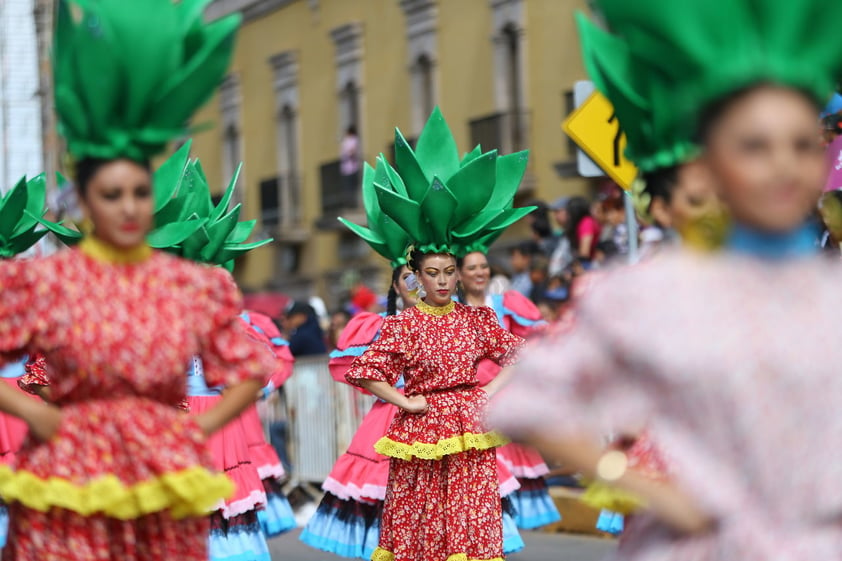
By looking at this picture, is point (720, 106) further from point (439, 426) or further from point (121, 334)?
point (439, 426)

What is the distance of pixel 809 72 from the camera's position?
3.45m

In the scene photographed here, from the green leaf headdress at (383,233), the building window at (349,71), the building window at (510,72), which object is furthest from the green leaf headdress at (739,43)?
the building window at (349,71)

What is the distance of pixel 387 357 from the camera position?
8383mm

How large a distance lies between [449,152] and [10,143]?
3375cm

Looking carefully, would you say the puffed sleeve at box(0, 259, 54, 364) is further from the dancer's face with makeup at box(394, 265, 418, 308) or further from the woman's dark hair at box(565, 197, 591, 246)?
the woman's dark hair at box(565, 197, 591, 246)

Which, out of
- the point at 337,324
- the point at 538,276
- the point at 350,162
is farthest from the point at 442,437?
the point at 350,162

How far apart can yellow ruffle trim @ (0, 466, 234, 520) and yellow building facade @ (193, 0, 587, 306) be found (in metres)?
16.8

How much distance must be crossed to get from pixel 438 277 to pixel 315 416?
7280 millimetres

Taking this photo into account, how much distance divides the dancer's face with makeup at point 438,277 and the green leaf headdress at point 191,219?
1115mm

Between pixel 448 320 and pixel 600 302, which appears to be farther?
pixel 448 320

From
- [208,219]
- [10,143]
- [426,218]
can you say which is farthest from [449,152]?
[10,143]

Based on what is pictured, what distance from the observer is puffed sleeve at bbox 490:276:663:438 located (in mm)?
3492

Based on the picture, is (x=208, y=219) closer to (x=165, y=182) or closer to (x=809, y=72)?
(x=165, y=182)

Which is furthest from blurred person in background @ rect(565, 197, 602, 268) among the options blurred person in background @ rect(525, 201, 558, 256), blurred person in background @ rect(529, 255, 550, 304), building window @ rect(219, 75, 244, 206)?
building window @ rect(219, 75, 244, 206)
